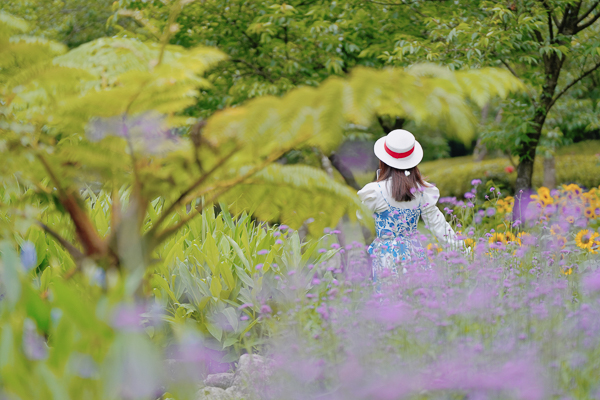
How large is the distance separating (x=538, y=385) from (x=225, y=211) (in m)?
2.55

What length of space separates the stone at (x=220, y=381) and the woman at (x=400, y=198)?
4.86ft

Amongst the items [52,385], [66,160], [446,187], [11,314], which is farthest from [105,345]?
[446,187]

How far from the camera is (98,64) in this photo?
169 centimetres

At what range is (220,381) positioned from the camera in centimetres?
219

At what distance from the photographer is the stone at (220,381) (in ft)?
7.13

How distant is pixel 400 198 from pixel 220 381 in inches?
73.8

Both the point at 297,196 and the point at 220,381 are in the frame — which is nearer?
the point at 297,196

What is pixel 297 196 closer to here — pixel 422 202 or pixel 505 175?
pixel 422 202

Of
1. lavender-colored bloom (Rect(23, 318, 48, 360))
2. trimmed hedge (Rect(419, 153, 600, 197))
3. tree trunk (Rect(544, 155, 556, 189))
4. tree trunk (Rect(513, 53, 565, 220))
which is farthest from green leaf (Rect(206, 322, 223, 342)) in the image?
tree trunk (Rect(544, 155, 556, 189))

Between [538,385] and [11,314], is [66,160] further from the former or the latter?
[538,385]

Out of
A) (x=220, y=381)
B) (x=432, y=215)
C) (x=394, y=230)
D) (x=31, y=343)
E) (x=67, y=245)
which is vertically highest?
(x=67, y=245)

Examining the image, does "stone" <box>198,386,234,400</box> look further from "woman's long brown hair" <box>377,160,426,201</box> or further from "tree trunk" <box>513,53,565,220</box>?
"tree trunk" <box>513,53,565,220</box>

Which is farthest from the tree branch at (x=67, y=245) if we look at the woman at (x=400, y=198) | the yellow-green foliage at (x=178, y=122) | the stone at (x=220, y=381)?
the woman at (x=400, y=198)

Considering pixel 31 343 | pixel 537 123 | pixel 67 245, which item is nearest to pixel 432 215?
pixel 67 245
